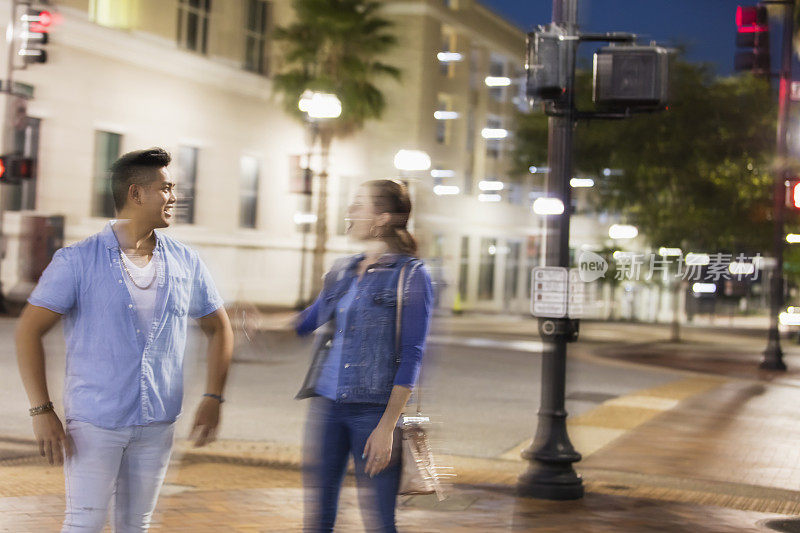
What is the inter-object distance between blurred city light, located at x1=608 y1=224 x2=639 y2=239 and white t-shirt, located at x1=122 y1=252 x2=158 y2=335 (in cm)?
2528

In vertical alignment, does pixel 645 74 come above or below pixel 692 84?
below

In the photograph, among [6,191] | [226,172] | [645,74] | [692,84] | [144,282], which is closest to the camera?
[144,282]

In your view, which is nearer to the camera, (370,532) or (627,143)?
(370,532)

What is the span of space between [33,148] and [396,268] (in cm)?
2187

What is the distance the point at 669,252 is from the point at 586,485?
64.8ft

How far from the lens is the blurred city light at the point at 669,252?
26.9 m

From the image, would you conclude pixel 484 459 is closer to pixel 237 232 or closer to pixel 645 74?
pixel 645 74

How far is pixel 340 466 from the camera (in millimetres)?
3912

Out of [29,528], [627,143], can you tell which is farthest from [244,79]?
[29,528]

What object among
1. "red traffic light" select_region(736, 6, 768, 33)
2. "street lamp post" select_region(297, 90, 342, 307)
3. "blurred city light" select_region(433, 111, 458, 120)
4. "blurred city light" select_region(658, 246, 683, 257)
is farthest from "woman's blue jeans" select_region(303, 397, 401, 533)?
"blurred city light" select_region(433, 111, 458, 120)

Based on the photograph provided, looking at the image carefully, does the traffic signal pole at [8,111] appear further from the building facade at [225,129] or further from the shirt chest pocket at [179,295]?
the shirt chest pocket at [179,295]

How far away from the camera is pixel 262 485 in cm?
740

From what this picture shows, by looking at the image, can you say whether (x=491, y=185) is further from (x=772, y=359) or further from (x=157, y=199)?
(x=157, y=199)

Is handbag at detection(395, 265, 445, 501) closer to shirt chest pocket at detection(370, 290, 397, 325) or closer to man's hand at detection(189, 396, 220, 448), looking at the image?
shirt chest pocket at detection(370, 290, 397, 325)
